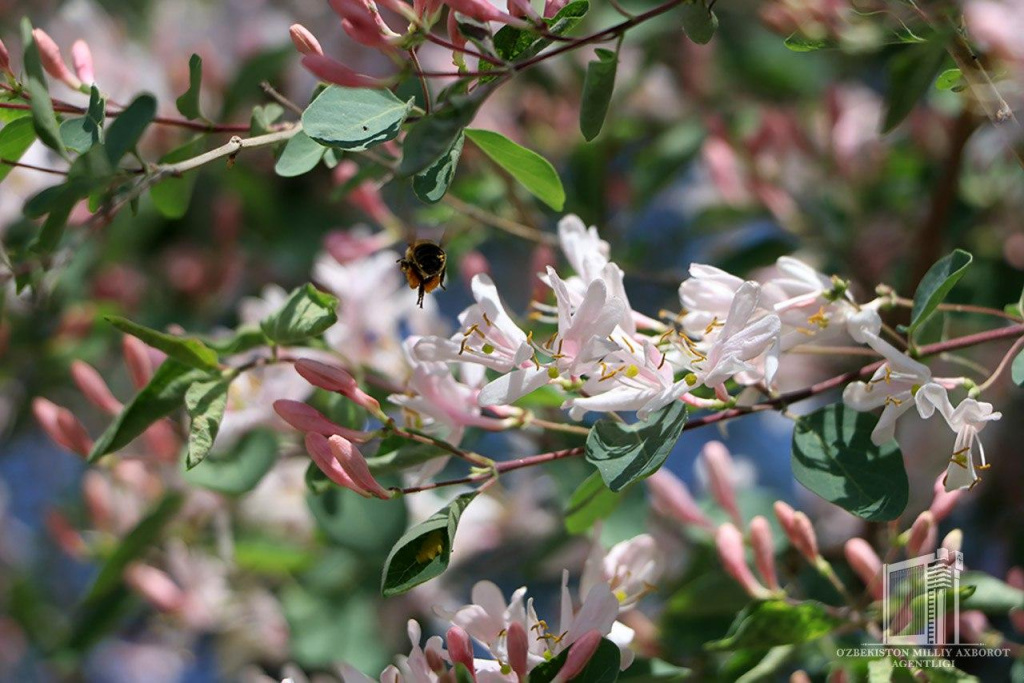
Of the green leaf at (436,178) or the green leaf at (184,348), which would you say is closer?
the green leaf at (436,178)

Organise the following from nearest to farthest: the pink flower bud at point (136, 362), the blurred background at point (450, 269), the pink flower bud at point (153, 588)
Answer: the pink flower bud at point (136, 362) < the blurred background at point (450, 269) < the pink flower bud at point (153, 588)

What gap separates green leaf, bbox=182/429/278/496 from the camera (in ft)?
3.89

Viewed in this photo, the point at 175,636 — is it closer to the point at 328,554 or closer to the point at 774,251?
the point at 328,554

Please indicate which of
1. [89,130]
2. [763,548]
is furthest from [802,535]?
[89,130]

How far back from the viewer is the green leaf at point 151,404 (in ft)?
3.14

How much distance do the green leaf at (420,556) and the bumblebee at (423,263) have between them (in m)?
0.30

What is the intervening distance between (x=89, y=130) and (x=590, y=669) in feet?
1.84

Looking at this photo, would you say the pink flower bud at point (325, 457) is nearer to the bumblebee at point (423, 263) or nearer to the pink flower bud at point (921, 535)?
the bumblebee at point (423, 263)

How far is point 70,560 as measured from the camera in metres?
2.38

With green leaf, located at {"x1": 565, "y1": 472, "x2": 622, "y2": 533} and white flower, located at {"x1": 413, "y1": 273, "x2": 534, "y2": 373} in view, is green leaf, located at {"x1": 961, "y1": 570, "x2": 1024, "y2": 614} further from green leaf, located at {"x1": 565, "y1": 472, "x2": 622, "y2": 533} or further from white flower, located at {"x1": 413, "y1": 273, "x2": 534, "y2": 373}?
white flower, located at {"x1": 413, "y1": 273, "x2": 534, "y2": 373}

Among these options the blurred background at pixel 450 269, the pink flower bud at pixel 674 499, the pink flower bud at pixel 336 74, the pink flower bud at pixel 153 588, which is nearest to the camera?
the pink flower bud at pixel 336 74

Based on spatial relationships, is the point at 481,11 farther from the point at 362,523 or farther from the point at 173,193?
the point at 362,523

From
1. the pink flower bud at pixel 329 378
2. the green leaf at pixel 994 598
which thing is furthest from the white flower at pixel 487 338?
the green leaf at pixel 994 598

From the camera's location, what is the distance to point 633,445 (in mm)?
817
